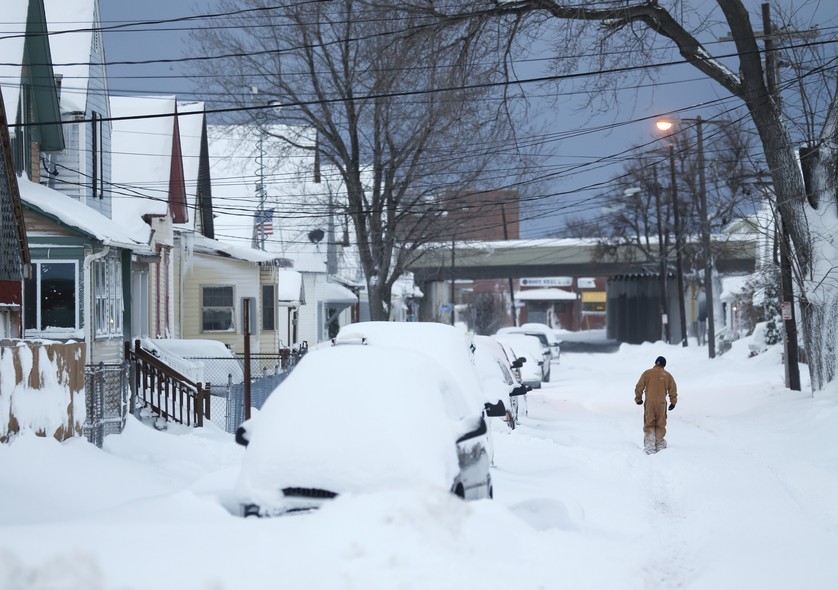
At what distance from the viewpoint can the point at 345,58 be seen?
36625mm

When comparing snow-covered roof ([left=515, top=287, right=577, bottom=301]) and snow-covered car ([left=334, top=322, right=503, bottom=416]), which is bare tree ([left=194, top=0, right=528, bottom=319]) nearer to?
snow-covered car ([left=334, top=322, right=503, bottom=416])

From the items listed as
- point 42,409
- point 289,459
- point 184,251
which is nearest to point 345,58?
point 184,251

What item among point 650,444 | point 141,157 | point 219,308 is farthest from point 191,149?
point 650,444

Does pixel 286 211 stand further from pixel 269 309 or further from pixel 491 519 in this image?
pixel 491 519

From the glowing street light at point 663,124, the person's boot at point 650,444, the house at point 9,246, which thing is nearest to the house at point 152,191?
the house at point 9,246

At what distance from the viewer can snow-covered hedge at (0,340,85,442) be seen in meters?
12.4

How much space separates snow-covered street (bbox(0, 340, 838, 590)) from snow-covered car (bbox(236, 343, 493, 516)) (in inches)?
17.7

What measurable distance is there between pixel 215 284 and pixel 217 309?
844 millimetres

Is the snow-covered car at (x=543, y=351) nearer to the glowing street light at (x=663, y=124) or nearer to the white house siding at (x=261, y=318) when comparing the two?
the white house siding at (x=261, y=318)

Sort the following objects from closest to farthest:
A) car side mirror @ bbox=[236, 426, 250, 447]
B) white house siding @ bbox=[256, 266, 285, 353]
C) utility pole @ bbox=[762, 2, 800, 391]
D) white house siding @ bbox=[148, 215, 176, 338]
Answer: car side mirror @ bbox=[236, 426, 250, 447] < utility pole @ bbox=[762, 2, 800, 391] < white house siding @ bbox=[148, 215, 176, 338] < white house siding @ bbox=[256, 266, 285, 353]

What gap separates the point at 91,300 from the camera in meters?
22.1

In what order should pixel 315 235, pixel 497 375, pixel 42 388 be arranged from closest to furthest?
1. pixel 42 388
2. pixel 497 375
3. pixel 315 235

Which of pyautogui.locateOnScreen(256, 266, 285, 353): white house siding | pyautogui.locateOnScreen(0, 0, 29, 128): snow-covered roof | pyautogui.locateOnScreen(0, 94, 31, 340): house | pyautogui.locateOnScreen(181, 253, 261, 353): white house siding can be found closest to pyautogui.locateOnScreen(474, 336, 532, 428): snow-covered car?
pyautogui.locateOnScreen(0, 94, 31, 340): house

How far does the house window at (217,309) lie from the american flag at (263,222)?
6.10 metres
